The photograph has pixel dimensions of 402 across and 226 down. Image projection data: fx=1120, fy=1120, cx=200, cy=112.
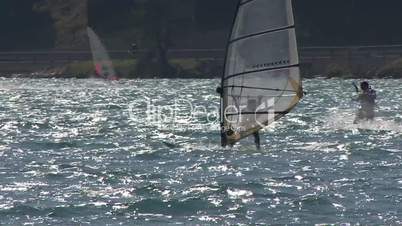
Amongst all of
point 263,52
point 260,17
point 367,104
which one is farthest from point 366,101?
point 260,17

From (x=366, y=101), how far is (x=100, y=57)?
33.6 metres

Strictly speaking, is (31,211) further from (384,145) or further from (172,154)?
(384,145)

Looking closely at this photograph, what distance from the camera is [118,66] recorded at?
3314 inches

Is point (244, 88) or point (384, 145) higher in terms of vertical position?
point (244, 88)

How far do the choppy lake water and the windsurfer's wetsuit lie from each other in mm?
481

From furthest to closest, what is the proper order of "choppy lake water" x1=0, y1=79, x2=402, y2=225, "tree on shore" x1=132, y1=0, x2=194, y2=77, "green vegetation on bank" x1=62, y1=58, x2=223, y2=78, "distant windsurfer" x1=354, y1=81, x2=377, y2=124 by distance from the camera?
"tree on shore" x1=132, y1=0, x2=194, y2=77 < "green vegetation on bank" x1=62, y1=58, x2=223, y2=78 < "distant windsurfer" x1=354, y1=81, x2=377, y2=124 < "choppy lake water" x1=0, y1=79, x2=402, y2=225

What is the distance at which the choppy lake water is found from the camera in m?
18.4

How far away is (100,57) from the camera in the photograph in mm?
66062

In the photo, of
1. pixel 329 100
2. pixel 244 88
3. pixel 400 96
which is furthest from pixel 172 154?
pixel 400 96

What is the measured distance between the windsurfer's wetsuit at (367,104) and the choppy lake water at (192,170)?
481 millimetres

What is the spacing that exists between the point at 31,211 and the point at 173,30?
7450 cm

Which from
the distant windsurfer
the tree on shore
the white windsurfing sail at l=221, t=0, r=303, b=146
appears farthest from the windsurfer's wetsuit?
the tree on shore

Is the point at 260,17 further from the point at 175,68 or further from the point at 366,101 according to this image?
the point at 175,68

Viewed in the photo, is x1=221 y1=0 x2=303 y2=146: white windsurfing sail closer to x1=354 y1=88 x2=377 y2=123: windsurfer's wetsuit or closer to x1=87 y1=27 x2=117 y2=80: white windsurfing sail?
x1=354 y1=88 x2=377 y2=123: windsurfer's wetsuit
